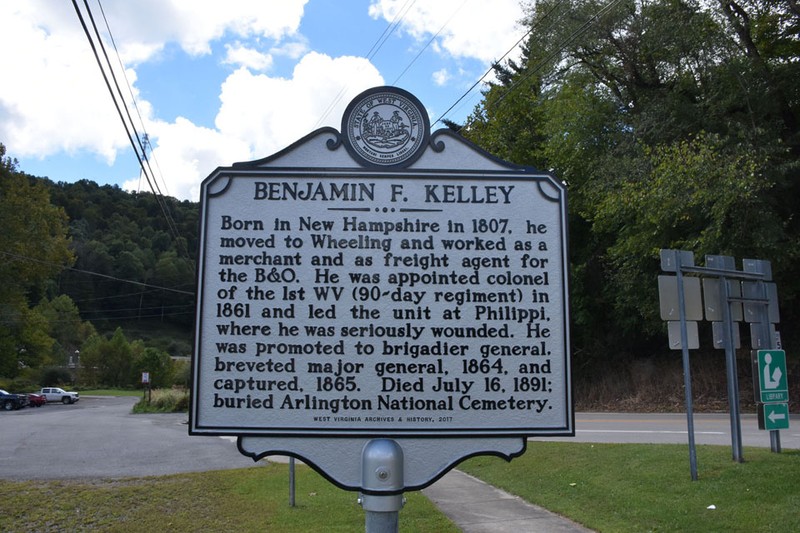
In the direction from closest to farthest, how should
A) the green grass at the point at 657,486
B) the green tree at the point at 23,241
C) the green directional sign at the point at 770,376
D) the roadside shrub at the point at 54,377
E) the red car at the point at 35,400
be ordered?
the green grass at the point at 657,486, the green directional sign at the point at 770,376, the green tree at the point at 23,241, the red car at the point at 35,400, the roadside shrub at the point at 54,377

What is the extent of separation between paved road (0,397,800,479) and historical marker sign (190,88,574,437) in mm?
9727

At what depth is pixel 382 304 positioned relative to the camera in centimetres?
358

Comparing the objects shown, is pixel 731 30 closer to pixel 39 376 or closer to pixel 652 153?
pixel 652 153

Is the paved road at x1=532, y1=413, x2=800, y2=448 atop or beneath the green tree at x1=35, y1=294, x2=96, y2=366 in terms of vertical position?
beneath

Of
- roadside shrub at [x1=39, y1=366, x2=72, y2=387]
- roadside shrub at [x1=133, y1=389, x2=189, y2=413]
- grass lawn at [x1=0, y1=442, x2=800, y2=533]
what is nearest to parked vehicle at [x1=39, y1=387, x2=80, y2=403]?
roadside shrub at [x1=133, y1=389, x2=189, y2=413]

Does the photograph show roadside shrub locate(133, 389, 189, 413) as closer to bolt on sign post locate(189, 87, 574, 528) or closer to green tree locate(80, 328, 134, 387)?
bolt on sign post locate(189, 87, 574, 528)

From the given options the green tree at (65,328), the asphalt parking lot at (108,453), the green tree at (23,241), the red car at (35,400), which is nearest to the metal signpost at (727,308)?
the asphalt parking lot at (108,453)

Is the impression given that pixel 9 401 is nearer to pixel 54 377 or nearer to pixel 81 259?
pixel 54 377

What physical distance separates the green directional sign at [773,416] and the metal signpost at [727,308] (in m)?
0.01

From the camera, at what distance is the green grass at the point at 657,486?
7121 mm

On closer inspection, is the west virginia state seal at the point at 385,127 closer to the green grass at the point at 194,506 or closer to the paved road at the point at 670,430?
the green grass at the point at 194,506

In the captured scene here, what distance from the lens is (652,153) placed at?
20.9m

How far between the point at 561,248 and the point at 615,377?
24974 millimetres

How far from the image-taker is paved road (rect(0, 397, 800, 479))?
12.8 m
